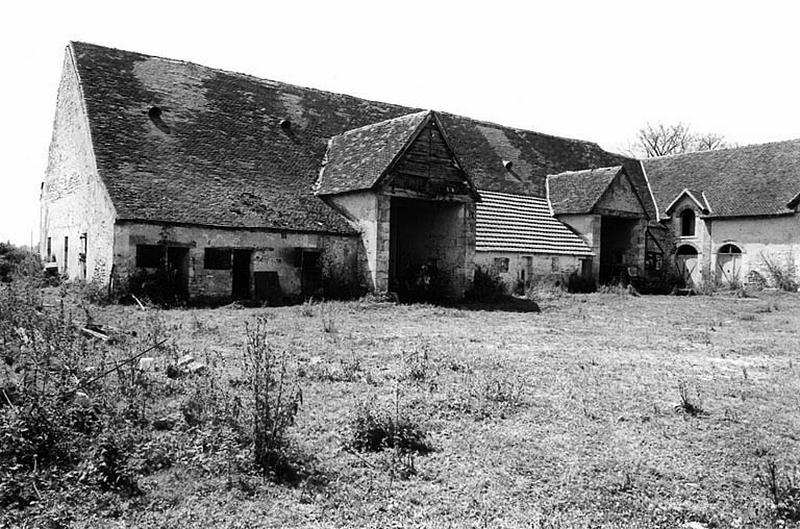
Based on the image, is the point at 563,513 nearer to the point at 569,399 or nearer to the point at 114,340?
the point at 569,399

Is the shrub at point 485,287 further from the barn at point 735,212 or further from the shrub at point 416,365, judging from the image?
the barn at point 735,212

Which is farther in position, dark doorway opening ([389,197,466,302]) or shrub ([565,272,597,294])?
shrub ([565,272,597,294])

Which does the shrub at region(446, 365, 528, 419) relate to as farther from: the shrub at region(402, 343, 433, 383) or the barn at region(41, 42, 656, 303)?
the barn at region(41, 42, 656, 303)

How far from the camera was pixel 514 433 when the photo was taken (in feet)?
23.4

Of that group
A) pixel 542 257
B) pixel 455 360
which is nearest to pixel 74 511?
pixel 455 360

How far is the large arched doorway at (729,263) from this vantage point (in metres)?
29.8

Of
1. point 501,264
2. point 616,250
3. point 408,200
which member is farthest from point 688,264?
point 408,200

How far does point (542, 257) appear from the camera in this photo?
25438mm

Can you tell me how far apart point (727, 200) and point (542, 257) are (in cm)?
1122

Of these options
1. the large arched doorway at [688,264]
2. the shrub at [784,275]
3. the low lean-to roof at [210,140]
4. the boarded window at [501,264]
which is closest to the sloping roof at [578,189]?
the low lean-to roof at [210,140]

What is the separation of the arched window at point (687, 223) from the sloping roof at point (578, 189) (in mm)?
6025

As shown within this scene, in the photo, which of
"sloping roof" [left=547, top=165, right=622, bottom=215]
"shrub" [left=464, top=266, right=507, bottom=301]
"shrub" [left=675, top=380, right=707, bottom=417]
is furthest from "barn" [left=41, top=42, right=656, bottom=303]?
"shrub" [left=675, top=380, right=707, bottom=417]

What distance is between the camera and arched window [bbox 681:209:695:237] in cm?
3206

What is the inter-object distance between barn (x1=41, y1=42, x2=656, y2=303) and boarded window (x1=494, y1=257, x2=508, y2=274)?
0.16m
